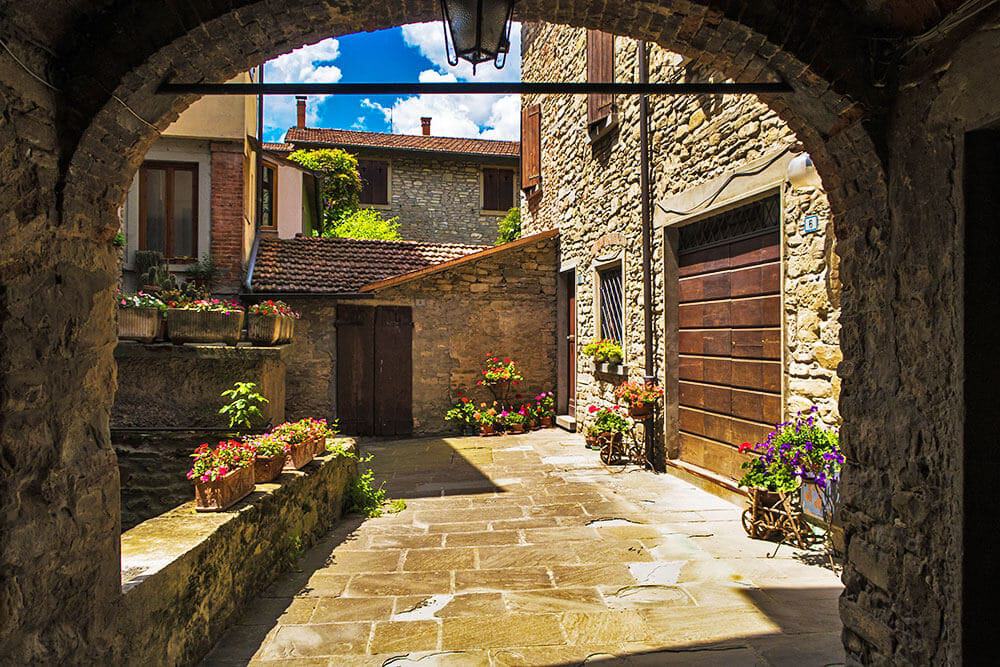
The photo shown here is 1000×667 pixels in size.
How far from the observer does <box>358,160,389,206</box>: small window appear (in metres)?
18.1

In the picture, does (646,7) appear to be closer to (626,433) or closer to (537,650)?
(537,650)

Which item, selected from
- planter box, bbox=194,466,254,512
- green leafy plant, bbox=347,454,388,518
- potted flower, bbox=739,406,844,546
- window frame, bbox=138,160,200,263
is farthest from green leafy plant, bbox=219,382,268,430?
window frame, bbox=138,160,200,263

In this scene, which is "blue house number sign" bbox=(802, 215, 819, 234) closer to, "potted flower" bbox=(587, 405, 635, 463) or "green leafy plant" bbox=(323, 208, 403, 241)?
"potted flower" bbox=(587, 405, 635, 463)

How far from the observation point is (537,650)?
297 cm

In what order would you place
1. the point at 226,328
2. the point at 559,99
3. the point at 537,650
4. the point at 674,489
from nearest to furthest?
1. the point at 537,650
2. the point at 226,328
3. the point at 674,489
4. the point at 559,99

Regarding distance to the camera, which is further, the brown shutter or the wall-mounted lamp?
the brown shutter

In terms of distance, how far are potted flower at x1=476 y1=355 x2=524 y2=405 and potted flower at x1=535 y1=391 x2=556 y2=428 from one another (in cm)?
49

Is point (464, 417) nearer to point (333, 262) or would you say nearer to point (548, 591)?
point (333, 262)

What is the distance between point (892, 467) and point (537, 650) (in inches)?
68.1

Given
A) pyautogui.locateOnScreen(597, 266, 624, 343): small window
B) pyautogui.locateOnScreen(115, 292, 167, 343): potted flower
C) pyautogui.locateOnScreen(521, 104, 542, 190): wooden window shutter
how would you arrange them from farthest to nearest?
pyautogui.locateOnScreen(521, 104, 542, 190): wooden window shutter
pyautogui.locateOnScreen(597, 266, 624, 343): small window
pyautogui.locateOnScreen(115, 292, 167, 343): potted flower

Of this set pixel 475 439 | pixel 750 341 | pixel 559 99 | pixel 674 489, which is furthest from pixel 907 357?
pixel 559 99

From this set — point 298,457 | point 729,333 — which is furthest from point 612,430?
point 298,457

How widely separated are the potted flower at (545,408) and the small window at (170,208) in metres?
5.83

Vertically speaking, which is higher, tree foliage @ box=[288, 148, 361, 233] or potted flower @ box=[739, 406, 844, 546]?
tree foliage @ box=[288, 148, 361, 233]
